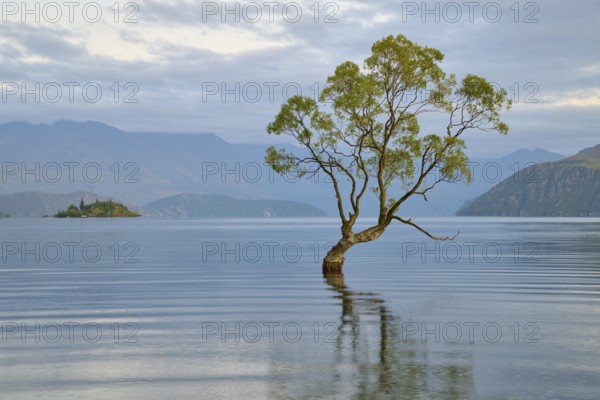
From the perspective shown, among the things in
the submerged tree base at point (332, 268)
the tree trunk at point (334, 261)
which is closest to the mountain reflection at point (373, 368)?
the tree trunk at point (334, 261)

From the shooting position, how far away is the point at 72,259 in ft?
298

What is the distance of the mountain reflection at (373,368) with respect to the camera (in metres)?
20.3

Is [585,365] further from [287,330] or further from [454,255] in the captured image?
[454,255]

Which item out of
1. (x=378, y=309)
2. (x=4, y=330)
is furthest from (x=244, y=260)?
(x=4, y=330)

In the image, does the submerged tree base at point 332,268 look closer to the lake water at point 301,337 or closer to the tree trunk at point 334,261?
the tree trunk at point 334,261

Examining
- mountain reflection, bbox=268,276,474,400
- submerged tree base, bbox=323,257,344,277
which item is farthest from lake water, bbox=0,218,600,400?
submerged tree base, bbox=323,257,344,277

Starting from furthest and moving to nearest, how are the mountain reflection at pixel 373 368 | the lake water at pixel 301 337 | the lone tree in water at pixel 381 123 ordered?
the lone tree in water at pixel 381 123 < the lake water at pixel 301 337 < the mountain reflection at pixel 373 368

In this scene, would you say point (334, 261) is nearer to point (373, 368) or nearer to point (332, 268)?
point (332, 268)

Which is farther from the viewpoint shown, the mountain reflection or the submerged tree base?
the submerged tree base

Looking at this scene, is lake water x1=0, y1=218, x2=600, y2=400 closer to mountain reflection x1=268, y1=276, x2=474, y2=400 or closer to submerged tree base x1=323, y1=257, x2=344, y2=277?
mountain reflection x1=268, y1=276, x2=474, y2=400

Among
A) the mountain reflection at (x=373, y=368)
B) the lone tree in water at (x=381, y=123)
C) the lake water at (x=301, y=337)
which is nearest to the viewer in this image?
the mountain reflection at (x=373, y=368)

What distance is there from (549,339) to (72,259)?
2857 inches

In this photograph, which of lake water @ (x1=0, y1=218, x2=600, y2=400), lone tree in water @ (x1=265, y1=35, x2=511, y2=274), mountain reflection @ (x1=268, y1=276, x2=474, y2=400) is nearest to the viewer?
mountain reflection @ (x1=268, y1=276, x2=474, y2=400)

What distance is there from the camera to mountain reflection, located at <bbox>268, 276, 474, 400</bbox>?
20.3 metres
